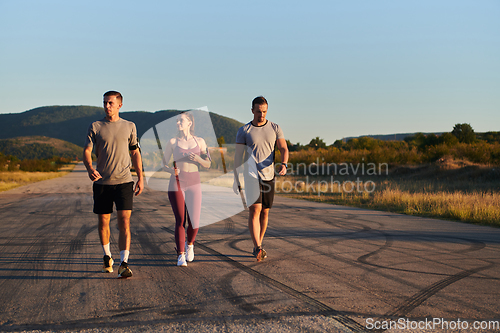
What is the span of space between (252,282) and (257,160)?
180 cm

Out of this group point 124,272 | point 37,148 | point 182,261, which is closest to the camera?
point 124,272

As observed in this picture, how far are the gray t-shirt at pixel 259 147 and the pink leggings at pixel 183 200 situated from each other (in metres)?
0.82

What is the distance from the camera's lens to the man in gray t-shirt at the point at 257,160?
17.5 ft

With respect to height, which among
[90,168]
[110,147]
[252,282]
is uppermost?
[110,147]

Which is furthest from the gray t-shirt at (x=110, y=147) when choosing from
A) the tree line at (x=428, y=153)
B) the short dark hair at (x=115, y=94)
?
the tree line at (x=428, y=153)

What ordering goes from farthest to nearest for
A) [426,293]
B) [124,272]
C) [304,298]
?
[124,272], [426,293], [304,298]

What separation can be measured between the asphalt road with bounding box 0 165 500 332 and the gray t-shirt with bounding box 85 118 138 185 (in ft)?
4.06

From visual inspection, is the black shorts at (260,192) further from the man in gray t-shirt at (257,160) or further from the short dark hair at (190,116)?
the short dark hair at (190,116)

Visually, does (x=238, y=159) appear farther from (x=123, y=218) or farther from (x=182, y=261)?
(x=123, y=218)

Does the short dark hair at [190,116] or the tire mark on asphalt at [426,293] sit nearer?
the tire mark on asphalt at [426,293]

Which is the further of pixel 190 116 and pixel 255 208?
pixel 255 208

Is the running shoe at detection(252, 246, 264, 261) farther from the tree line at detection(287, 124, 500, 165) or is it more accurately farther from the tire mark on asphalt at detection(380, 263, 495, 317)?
the tree line at detection(287, 124, 500, 165)

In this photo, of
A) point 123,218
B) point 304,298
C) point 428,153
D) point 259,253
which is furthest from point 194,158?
point 428,153

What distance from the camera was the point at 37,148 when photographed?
5832 inches
